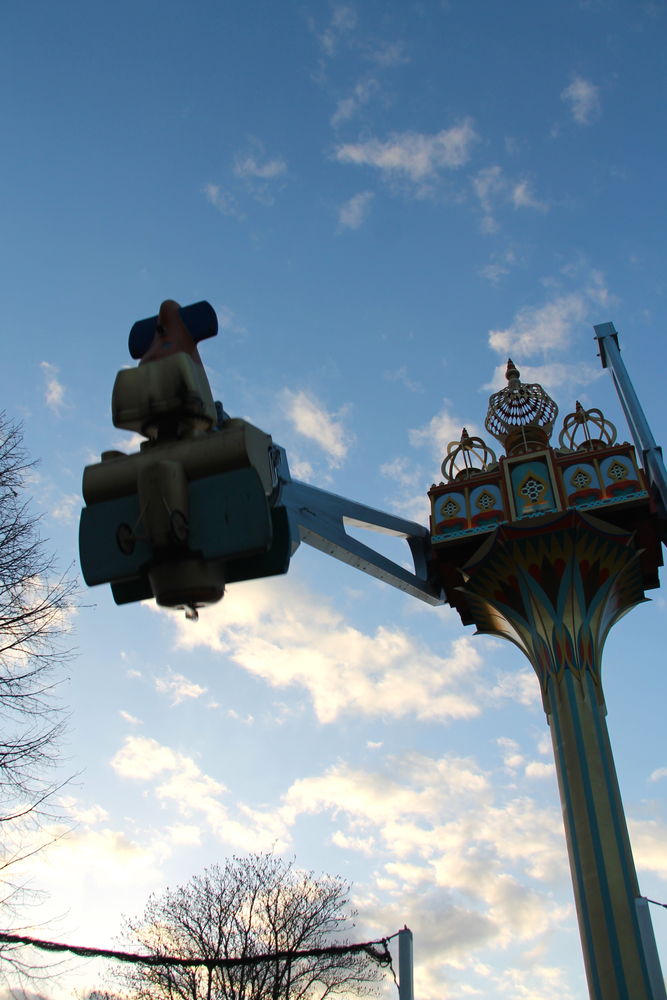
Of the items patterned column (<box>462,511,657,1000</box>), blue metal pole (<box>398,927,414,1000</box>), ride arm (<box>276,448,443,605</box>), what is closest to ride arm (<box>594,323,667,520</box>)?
patterned column (<box>462,511,657,1000</box>)

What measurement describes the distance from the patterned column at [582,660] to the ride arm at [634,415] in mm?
1528

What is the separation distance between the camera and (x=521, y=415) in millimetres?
23172

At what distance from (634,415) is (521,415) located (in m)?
3.33

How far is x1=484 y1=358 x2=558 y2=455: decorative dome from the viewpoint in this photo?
2277 cm

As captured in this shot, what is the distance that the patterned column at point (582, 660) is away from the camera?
1541cm

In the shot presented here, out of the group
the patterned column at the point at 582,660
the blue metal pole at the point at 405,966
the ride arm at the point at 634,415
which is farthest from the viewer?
the ride arm at the point at 634,415

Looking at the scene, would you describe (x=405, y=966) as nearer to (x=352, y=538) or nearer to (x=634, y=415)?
(x=352, y=538)

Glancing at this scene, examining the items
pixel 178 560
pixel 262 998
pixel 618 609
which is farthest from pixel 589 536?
pixel 178 560

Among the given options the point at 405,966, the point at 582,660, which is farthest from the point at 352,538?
the point at 405,966

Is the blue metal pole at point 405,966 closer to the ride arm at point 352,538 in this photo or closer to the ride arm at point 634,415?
the ride arm at point 352,538

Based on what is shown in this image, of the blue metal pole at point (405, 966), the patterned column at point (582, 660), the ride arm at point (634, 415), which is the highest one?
the ride arm at point (634, 415)

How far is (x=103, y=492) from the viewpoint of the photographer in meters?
2.11

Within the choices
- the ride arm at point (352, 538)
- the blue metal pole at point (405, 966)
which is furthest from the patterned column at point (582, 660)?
the blue metal pole at point (405, 966)

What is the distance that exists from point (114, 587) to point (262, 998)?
22.2 meters
